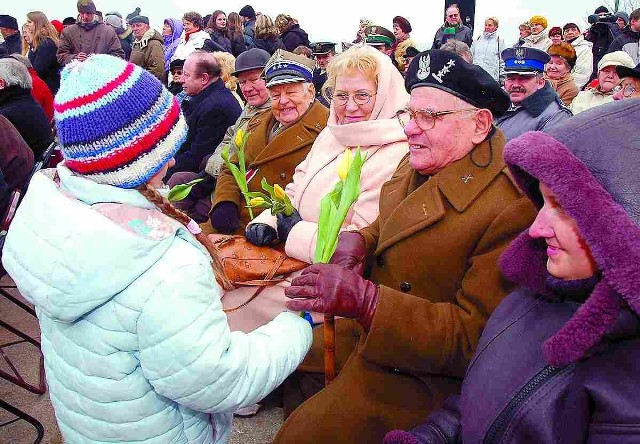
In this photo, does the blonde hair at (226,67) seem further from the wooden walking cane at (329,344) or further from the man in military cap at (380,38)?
the wooden walking cane at (329,344)

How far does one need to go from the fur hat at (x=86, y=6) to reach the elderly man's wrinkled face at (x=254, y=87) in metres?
5.24

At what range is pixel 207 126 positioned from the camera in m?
4.77

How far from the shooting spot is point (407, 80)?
7.49 ft

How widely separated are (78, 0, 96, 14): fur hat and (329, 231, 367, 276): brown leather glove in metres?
7.63

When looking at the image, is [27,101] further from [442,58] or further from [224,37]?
[224,37]

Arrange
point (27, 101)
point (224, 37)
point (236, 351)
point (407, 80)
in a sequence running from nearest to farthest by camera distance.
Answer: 1. point (236, 351)
2. point (407, 80)
3. point (27, 101)
4. point (224, 37)

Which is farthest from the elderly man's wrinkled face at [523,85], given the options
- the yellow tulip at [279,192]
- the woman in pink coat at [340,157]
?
the yellow tulip at [279,192]

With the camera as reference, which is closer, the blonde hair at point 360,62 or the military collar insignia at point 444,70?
the military collar insignia at point 444,70

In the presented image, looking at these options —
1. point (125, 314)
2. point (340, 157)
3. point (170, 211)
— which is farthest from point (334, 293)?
point (340, 157)

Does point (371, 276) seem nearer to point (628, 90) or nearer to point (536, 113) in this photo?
point (536, 113)

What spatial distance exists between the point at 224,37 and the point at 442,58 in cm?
838

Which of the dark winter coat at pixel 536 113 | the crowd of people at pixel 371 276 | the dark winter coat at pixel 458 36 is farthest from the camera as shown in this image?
the dark winter coat at pixel 458 36

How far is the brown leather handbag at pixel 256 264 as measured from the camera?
2828 millimetres

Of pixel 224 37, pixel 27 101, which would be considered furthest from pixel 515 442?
pixel 224 37
